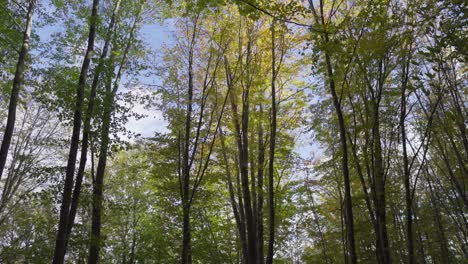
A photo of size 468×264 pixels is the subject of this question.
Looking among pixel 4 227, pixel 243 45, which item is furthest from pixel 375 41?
pixel 4 227

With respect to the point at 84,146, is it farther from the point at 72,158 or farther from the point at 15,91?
the point at 15,91

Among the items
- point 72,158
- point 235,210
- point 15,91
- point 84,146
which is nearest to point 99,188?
point 84,146

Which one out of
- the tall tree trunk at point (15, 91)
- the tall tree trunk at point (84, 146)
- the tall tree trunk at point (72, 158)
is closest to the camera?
the tall tree trunk at point (72, 158)

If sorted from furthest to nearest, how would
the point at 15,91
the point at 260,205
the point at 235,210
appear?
the point at 235,210 → the point at 260,205 → the point at 15,91

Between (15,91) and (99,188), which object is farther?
(99,188)

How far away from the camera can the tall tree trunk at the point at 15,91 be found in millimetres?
7707

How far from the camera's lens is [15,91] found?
319 inches

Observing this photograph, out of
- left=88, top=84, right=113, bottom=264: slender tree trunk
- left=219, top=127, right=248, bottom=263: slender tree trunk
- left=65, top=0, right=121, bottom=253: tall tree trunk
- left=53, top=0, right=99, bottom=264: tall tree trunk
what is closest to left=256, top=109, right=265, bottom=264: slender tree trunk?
left=219, top=127, right=248, bottom=263: slender tree trunk

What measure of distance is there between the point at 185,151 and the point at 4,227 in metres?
13.7

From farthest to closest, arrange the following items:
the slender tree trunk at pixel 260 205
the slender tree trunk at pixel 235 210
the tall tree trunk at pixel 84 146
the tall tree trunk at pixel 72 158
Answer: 1. the slender tree trunk at pixel 235 210
2. the slender tree trunk at pixel 260 205
3. the tall tree trunk at pixel 84 146
4. the tall tree trunk at pixel 72 158

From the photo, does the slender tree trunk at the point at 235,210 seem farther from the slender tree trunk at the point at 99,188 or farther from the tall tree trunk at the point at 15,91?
the tall tree trunk at the point at 15,91

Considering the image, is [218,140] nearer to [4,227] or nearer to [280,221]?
[280,221]

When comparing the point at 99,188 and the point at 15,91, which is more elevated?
the point at 15,91

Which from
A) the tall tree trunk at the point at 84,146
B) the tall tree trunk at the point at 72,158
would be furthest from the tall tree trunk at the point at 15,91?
the tall tree trunk at the point at 84,146
